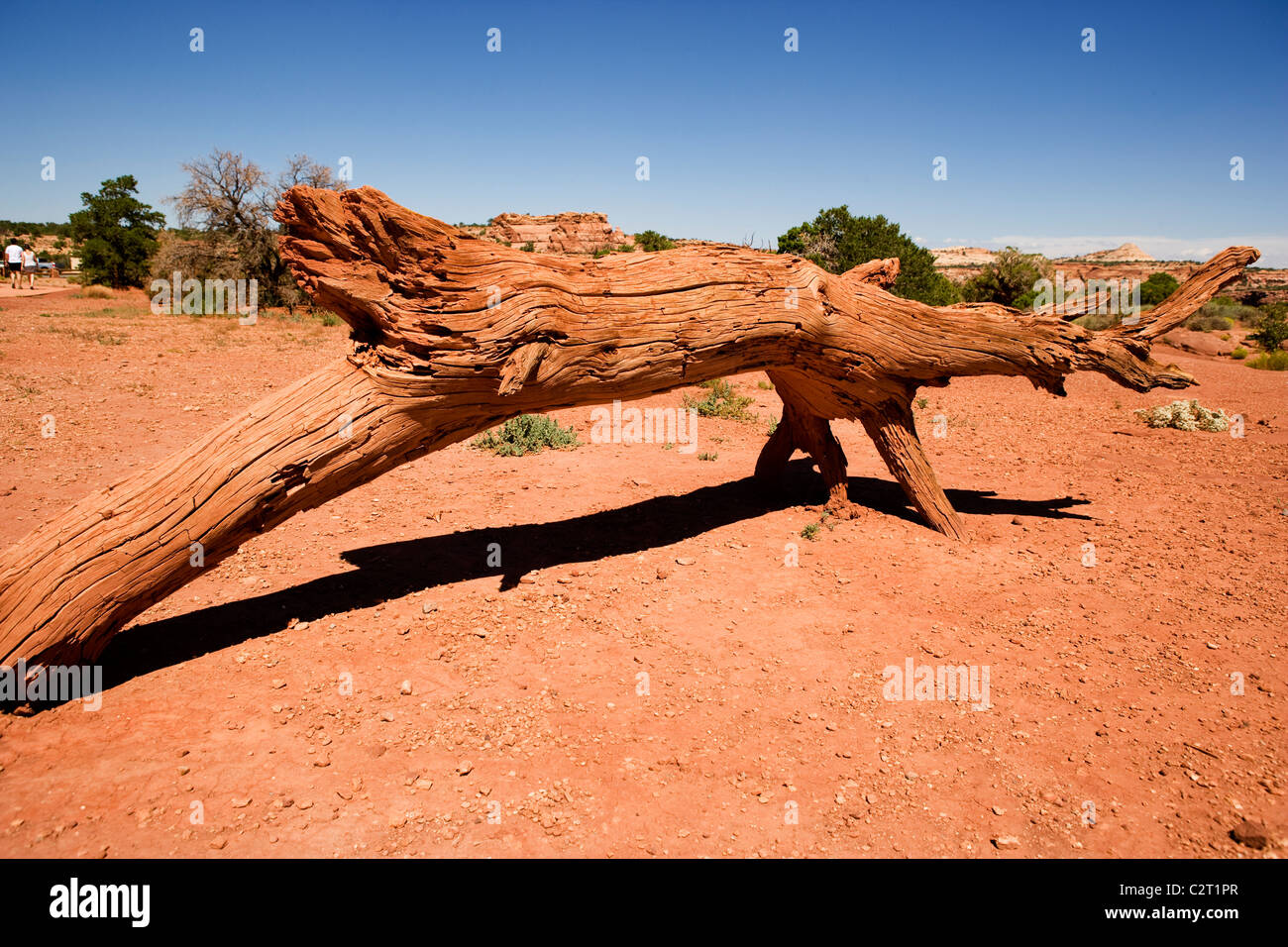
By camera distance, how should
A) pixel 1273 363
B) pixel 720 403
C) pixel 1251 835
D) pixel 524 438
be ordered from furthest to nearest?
pixel 1273 363
pixel 720 403
pixel 524 438
pixel 1251 835

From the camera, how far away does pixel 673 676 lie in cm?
446

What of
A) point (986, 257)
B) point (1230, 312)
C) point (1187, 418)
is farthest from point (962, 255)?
point (1187, 418)

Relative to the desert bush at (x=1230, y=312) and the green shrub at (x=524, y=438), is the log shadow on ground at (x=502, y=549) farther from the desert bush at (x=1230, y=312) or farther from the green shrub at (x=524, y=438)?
the desert bush at (x=1230, y=312)

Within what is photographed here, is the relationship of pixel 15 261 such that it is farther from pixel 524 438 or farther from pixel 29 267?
pixel 524 438

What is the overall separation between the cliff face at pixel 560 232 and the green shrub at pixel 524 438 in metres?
50.6

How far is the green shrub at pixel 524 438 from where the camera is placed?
920cm

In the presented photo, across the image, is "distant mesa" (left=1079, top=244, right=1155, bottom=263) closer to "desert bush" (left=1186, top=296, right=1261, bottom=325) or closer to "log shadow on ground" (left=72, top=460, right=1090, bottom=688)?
"desert bush" (left=1186, top=296, right=1261, bottom=325)

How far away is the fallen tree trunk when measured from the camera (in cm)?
405

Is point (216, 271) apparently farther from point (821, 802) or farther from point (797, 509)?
point (821, 802)

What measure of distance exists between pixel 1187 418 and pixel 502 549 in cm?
1032

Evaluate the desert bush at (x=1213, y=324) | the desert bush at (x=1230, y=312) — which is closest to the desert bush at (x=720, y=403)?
the desert bush at (x=1213, y=324)

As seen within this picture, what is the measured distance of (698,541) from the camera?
650cm

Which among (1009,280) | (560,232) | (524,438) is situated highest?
(560,232)
